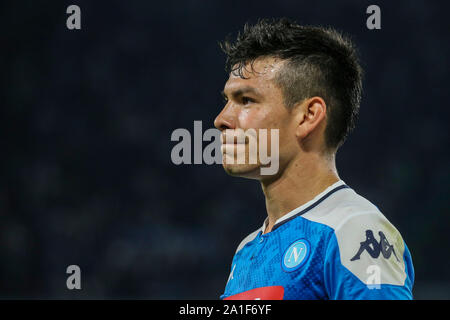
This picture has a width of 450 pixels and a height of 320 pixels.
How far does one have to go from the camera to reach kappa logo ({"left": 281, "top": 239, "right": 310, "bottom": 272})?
1790 millimetres

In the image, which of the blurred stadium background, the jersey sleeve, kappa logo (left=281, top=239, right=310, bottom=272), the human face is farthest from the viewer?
the blurred stadium background

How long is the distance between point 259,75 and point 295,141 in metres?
0.27

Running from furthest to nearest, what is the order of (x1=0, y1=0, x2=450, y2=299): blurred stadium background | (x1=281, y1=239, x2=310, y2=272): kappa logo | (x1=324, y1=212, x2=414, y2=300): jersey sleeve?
(x1=0, y1=0, x2=450, y2=299): blurred stadium background
(x1=281, y1=239, x2=310, y2=272): kappa logo
(x1=324, y1=212, x2=414, y2=300): jersey sleeve

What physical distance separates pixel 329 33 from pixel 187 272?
5.49m

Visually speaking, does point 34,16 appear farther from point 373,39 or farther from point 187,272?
point 373,39

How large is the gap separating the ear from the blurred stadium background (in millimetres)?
5239

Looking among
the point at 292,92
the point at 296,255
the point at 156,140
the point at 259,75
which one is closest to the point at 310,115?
the point at 292,92

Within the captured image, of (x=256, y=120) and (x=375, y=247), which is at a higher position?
(x=256, y=120)

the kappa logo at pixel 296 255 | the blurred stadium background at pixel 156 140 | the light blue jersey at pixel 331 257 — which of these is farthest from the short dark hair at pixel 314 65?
the blurred stadium background at pixel 156 140

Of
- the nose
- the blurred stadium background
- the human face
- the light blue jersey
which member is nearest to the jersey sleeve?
the light blue jersey

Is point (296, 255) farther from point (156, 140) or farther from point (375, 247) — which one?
point (156, 140)

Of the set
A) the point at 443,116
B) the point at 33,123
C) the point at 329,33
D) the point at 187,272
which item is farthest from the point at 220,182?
the point at 329,33

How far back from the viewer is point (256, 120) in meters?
1.98

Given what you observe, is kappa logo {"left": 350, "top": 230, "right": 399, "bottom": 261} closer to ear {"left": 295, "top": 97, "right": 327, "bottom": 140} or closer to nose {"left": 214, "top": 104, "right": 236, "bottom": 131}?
ear {"left": 295, "top": 97, "right": 327, "bottom": 140}
